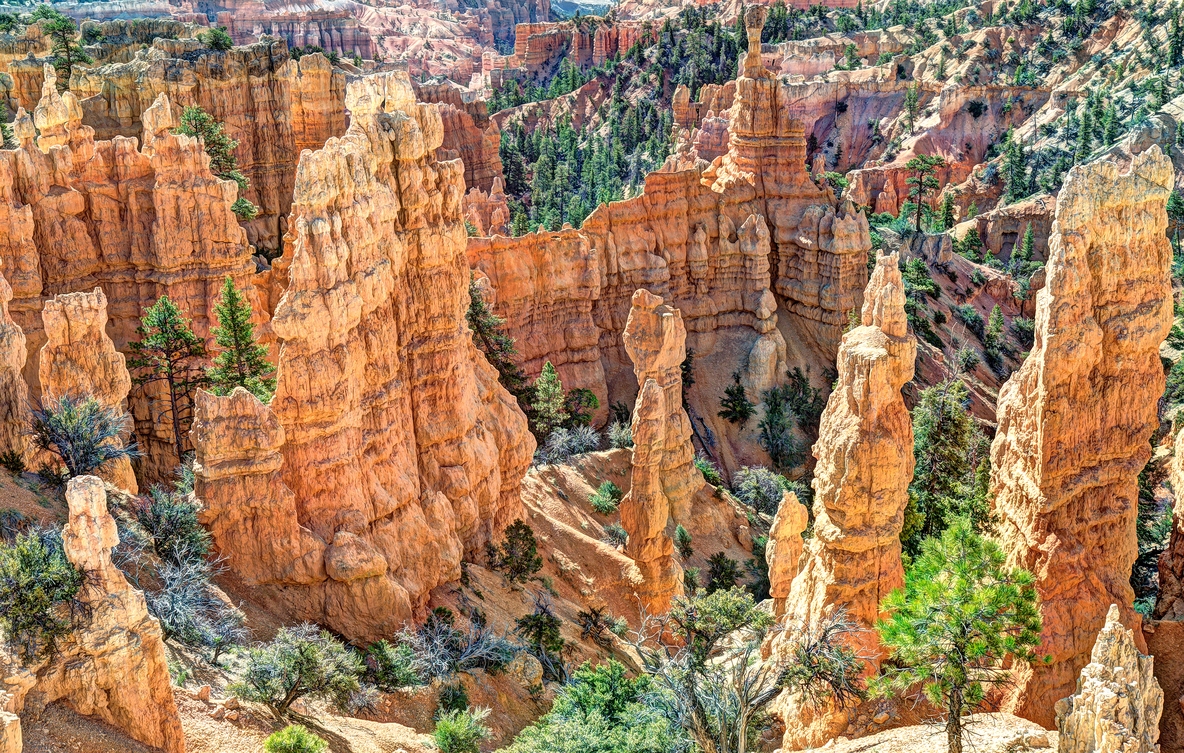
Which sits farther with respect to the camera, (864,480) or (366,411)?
(366,411)

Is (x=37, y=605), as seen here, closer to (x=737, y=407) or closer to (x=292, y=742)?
(x=292, y=742)

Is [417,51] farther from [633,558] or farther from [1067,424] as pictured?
[1067,424]

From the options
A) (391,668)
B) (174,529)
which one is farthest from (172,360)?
(391,668)

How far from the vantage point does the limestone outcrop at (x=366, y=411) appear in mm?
26875

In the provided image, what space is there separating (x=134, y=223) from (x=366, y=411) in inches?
600

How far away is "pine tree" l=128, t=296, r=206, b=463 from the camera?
35375 mm

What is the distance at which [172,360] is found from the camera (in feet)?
119

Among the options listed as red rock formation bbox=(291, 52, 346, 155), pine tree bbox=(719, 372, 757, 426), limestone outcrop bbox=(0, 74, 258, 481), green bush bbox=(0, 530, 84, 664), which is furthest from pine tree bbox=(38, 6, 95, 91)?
green bush bbox=(0, 530, 84, 664)

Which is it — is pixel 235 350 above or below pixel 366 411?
above

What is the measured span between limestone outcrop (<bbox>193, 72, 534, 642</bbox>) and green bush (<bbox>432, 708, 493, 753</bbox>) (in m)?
3.83

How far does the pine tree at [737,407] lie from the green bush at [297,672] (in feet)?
119

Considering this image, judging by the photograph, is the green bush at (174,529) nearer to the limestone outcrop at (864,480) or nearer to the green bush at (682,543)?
the limestone outcrop at (864,480)

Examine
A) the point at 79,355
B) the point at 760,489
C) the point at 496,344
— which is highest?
the point at 79,355

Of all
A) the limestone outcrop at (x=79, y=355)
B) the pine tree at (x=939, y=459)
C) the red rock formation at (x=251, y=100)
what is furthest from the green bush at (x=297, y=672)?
the red rock formation at (x=251, y=100)
